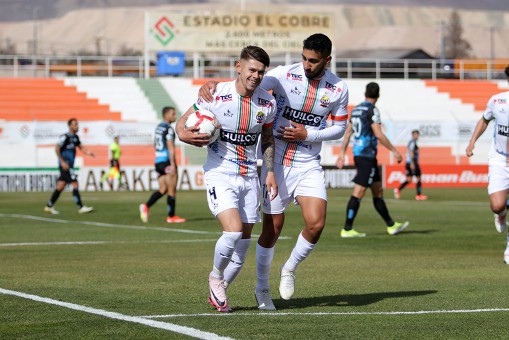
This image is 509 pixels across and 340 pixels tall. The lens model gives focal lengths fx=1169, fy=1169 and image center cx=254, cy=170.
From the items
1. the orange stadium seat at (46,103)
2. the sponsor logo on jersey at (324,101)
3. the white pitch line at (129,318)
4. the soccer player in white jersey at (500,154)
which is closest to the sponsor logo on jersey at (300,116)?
the sponsor logo on jersey at (324,101)

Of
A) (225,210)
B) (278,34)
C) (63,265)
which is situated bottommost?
(63,265)

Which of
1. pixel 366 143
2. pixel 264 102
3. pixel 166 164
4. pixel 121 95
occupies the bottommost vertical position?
pixel 166 164

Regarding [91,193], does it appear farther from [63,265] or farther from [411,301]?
[411,301]

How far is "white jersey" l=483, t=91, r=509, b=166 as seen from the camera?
14.1 m

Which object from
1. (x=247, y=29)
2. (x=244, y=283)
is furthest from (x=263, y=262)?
(x=247, y=29)

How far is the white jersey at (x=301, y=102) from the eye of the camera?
400 inches

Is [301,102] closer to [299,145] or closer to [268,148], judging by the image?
[299,145]

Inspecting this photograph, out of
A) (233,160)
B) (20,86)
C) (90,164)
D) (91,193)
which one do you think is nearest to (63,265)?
(233,160)

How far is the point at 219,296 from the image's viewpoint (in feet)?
31.1

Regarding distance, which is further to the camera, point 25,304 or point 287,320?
point 25,304

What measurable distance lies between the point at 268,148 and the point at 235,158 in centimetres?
36

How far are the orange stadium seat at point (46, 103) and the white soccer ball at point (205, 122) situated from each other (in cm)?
4212

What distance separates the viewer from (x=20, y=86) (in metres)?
56.0

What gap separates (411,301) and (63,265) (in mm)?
5217
